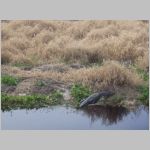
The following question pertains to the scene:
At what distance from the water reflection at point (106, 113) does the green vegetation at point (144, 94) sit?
1.98 feet

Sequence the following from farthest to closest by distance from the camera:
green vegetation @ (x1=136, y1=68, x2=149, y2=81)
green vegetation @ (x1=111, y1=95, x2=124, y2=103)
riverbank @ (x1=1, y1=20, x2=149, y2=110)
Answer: green vegetation @ (x1=136, y1=68, x2=149, y2=81), riverbank @ (x1=1, y1=20, x2=149, y2=110), green vegetation @ (x1=111, y1=95, x2=124, y2=103)

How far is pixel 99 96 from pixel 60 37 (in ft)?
19.7

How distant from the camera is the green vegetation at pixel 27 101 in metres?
10.1

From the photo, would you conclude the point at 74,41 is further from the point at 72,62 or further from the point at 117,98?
the point at 117,98

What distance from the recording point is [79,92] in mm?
10648

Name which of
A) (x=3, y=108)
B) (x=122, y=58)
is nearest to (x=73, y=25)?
(x=122, y=58)

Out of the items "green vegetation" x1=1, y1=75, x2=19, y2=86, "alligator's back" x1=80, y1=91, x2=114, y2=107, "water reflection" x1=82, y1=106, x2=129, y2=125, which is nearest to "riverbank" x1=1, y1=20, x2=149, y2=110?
"green vegetation" x1=1, y1=75, x2=19, y2=86

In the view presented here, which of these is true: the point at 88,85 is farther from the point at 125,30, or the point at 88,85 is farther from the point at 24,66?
the point at 125,30

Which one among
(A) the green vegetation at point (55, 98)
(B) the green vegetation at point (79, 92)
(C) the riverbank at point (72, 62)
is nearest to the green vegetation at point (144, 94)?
(C) the riverbank at point (72, 62)

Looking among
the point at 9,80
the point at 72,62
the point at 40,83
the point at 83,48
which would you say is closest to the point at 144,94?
the point at 40,83

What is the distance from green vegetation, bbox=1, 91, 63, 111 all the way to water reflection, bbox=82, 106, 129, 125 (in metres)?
0.80

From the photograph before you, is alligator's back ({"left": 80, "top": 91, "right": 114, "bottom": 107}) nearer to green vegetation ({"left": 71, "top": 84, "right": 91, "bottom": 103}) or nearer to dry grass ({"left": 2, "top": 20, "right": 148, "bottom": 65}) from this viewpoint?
green vegetation ({"left": 71, "top": 84, "right": 91, "bottom": 103})

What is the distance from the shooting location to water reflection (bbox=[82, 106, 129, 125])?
9.62 meters

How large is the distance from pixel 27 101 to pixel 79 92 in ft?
4.03
